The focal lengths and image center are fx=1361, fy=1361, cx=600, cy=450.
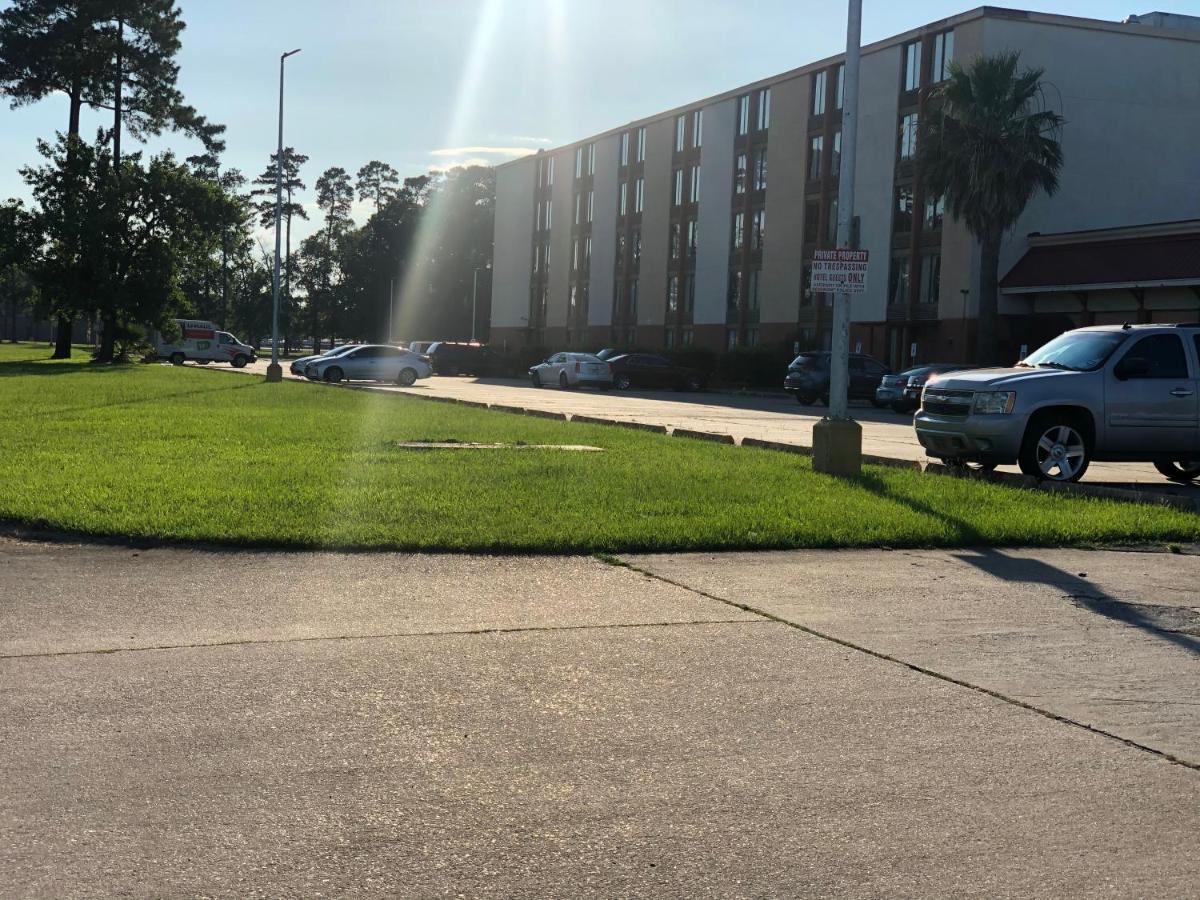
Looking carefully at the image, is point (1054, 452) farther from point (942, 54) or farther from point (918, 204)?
point (942, 54)

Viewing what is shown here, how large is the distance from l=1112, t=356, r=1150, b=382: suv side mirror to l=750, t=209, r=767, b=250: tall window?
4969 cm

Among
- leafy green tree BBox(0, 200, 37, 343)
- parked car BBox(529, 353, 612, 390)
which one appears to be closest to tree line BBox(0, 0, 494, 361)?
leafy green tree BBox(0, 200, 37, 343)

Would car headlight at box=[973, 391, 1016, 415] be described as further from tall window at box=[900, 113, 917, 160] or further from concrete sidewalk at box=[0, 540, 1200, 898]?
tall window at box=[900, 113, 917, 160]

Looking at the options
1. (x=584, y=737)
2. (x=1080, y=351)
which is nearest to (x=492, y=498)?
(x=584, y=737)

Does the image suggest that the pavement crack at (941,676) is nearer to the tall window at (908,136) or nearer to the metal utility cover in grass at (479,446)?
the metal utility cover in grass at (479,446)

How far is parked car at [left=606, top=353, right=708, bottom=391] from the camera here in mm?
53844

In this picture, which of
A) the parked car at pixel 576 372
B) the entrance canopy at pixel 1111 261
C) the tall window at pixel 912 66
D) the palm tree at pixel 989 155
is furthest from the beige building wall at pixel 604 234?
the palm tree at pixel 989 155

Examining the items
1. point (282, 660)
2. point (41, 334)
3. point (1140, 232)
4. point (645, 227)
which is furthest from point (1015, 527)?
point (41, 334)

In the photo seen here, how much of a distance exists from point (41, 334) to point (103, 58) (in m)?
137

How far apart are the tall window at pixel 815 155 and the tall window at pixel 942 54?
325 inches

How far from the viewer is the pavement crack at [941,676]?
5.20 metres

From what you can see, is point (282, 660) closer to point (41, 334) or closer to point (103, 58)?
point (103, 58)

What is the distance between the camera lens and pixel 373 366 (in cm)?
4922

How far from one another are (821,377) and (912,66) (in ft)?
63.9
